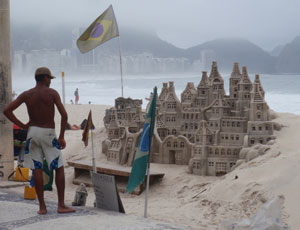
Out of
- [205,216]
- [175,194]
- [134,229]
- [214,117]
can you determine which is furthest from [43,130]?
[214,117]

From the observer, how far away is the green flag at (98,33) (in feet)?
44.9

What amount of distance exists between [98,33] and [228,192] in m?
6.79

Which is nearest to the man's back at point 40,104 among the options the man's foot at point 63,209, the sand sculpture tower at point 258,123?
the man's foot at point 63,209

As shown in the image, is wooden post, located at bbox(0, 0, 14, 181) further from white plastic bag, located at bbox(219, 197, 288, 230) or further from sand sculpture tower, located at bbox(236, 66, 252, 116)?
sand sculpture tower, located at bbox(236, 66, 252, 116)

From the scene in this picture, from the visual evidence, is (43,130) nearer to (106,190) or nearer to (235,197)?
(106,190)

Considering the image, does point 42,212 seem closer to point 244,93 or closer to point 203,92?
point 244,93

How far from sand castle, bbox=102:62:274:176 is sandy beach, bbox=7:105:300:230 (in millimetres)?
498

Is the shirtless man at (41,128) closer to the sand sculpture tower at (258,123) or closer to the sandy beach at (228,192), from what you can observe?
the sandy beach at (228,192)

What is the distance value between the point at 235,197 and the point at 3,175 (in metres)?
4.80

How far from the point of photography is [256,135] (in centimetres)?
1292

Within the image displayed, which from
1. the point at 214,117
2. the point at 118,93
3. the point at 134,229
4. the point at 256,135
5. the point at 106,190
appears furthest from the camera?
the point at 118,93

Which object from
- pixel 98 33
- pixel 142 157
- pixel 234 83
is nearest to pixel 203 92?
pixel 234 83

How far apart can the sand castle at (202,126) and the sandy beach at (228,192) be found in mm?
498

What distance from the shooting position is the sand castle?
515 inches
